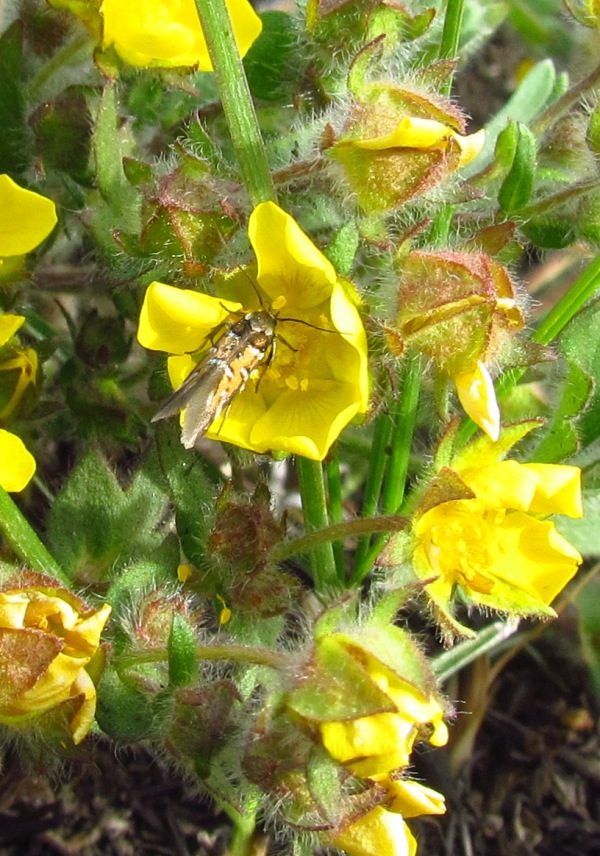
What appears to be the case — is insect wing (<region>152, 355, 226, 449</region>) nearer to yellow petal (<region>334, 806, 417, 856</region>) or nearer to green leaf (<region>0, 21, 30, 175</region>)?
yellow petal (<region>334, 806, 417, 856</region>)

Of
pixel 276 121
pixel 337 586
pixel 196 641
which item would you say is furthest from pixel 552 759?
pixel 276 121

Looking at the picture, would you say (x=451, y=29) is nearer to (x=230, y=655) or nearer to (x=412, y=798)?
(x=230, y=655)

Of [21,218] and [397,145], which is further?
[21,218]

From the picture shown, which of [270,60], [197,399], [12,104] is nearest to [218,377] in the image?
[197,399]

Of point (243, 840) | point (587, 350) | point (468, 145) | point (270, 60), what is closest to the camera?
point (468, 145)

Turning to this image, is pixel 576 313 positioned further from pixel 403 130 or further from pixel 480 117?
pixel 480 117
